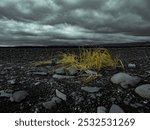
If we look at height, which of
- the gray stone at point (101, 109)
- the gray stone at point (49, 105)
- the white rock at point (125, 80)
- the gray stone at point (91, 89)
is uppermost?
the white rock at point (125, 80)

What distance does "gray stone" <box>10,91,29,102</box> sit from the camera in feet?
10.6

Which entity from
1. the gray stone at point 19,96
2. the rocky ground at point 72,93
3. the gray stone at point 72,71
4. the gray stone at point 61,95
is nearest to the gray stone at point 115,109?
the rocky ground at point 72,93

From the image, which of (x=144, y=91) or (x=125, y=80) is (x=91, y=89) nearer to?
(x=125, y=80)

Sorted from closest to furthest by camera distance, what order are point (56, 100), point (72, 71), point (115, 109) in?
point (115, 109) → point (56, 100) → point (72, 71)

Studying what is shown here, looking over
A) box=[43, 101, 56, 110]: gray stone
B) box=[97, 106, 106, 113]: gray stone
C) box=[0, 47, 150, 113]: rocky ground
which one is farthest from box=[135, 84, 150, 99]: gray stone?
box=[43, 101, 56, 110]: gray stone

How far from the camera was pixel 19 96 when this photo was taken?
3.30 meters

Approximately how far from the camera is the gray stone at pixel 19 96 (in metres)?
3.24

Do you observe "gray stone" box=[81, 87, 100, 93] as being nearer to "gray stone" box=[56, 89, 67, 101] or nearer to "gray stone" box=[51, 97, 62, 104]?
"gray stone" box=[56, 89, 67, 101]

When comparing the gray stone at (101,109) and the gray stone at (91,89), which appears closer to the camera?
the gray stone at (101,109)

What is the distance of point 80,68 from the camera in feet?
16.1

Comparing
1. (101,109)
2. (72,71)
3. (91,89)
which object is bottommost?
(101,109)

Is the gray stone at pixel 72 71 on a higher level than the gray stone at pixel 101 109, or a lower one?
higher

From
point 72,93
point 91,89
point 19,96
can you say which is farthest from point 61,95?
point 19,96

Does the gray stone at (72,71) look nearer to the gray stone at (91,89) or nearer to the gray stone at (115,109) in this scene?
the gray stone at (91,89)
